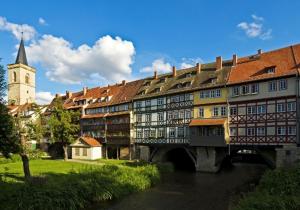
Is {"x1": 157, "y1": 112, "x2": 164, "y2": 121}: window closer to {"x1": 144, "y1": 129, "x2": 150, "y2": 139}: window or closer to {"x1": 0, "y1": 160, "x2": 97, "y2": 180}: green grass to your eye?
{"x1": 144, "y1": 129, "x2": 150, "y2": 139}: window

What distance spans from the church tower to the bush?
53.3m

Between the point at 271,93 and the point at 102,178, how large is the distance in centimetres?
1689

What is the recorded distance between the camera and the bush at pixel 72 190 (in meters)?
15.8

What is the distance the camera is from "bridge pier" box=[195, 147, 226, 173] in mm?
31969

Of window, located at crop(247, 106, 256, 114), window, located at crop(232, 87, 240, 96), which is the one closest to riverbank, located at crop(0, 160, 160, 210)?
window, located at crop(247, 106, 256, 114)

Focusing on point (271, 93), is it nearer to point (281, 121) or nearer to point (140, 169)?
point (281, 121)

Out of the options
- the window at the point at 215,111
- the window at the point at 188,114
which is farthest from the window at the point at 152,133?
the window at the point at 215,111

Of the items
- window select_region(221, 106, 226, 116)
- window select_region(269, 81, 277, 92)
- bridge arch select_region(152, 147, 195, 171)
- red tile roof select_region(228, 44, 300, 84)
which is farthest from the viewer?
bridge arch select_region(152, 147, 195, 171)

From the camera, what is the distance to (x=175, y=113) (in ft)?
118

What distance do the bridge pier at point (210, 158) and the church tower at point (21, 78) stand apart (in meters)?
49.2

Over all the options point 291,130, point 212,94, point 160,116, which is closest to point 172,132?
point 160,116

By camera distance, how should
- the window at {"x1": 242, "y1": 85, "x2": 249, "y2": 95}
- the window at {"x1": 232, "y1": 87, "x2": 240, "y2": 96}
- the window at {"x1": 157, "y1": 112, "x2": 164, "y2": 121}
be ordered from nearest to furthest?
the window at {"x1": 242, "y1": 85, "x2": 249, "y2": 95}
the window at {"x1": 232, "y1": 87, "x2": 240, "y2": 96}
the window at {"x1": 157, "y1": 112, "x2": 164, "y2": 121}

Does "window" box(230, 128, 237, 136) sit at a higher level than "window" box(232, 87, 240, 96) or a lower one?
lower

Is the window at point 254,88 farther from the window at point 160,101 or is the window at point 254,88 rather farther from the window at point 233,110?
the window at point 160,101
